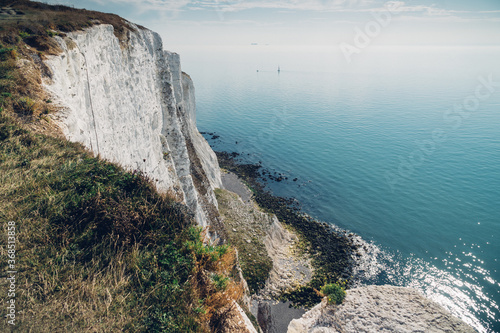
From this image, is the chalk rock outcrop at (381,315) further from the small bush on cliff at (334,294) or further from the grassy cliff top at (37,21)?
the grassy cliff top at (37,21)

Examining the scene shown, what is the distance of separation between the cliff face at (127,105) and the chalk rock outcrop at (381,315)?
41.6 ft

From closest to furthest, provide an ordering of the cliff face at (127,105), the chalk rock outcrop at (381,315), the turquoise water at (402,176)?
1. the cliff face at (127,105)
2. the chalk rock outcrop at (381,315)
3. the turquoise water at (402,176)

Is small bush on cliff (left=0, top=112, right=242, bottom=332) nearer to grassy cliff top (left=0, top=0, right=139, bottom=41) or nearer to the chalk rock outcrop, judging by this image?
grassy cliff top (left=0, top=0, right=139, bottom=41)

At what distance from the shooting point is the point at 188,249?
25.3 ft

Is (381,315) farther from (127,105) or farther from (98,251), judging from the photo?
(127,105)

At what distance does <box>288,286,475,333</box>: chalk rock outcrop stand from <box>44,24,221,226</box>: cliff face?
12.7 meters

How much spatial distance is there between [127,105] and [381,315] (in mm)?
25622

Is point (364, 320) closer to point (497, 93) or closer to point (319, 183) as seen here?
point (319, 183)

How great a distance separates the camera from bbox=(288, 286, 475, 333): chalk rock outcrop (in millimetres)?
17422

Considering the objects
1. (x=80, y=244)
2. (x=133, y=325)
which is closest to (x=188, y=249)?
(x=133, y=325)

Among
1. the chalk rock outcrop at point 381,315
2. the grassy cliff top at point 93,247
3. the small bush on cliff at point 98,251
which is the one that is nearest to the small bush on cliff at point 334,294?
the chalk rock outcrop at point 381,315

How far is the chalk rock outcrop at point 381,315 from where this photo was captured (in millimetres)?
17422

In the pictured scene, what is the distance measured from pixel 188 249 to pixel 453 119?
382 ft

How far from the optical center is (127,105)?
21500 millimetres
